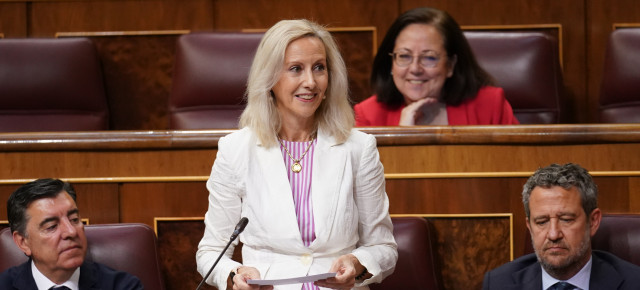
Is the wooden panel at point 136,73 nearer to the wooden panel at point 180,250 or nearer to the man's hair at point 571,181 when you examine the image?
the wooden panel at point 180,250

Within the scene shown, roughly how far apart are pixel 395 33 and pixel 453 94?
0.66 feet

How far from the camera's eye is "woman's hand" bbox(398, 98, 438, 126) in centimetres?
213

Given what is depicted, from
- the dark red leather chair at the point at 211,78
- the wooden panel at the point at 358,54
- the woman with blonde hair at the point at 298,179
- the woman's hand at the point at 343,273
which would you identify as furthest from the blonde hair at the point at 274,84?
the wooden panel at the point at 358,54

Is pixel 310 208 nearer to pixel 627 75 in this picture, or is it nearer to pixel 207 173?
pixel 207 173

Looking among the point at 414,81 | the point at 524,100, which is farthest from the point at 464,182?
the point at 524,100

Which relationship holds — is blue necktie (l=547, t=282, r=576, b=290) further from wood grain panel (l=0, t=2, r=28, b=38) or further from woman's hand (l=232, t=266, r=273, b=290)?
wood grain panel (l=0, t=2, r=28, b=38)

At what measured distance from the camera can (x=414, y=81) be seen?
2170 mm

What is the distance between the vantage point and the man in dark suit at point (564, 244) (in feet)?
4.88

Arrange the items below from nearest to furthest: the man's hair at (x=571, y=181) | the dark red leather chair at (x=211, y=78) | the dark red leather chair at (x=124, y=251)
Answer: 1. the man's hair at (x=571, y=181)
2. the dark red leather chair at (x=124, y=251)
3. the dark red leather chair at (x=211, y=78)

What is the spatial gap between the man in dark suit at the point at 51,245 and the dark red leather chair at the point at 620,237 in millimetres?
793

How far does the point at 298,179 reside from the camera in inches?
57.9

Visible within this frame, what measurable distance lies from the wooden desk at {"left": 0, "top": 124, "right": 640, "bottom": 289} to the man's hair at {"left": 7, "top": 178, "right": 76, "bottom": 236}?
0.55 feet

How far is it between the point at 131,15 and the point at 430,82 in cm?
95

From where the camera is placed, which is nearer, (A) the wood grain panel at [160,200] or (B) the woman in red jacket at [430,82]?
(A) the wood grain panel at [160,200]
